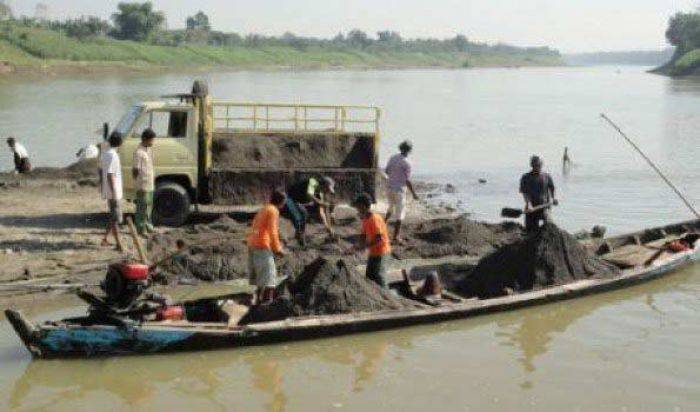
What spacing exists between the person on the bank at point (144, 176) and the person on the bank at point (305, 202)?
2032 mm

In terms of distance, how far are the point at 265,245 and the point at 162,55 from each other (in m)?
92.8

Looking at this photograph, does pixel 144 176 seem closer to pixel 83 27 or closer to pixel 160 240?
pixel 160 240

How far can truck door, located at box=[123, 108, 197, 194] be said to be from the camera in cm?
1520

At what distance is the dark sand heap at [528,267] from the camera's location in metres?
11.8

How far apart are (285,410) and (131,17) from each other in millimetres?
104129

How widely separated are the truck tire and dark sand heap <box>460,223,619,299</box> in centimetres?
541

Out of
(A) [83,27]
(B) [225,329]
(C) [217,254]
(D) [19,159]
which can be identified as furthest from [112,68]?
(B) [225,329]

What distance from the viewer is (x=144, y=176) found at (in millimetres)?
13617

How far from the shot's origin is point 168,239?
14.0 metres

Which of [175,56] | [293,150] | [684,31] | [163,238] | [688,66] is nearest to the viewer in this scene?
[163,238]

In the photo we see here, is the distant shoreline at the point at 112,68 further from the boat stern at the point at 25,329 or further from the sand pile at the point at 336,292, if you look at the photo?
the boat stern at the point at 25,329

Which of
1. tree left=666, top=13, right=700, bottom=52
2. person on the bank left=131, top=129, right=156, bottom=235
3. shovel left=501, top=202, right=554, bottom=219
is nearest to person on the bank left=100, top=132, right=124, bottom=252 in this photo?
person on the bank left=131, top=129, right=156, bottom=235

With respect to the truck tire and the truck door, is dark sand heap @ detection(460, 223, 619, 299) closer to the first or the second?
the truck tire

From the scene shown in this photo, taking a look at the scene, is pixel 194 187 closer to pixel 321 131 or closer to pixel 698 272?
pixel 321 131
